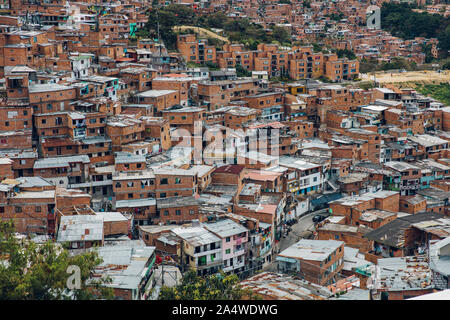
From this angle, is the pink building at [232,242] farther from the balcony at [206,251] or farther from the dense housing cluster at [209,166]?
the balcony at [206,251]

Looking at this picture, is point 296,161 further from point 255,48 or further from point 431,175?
point 255,48

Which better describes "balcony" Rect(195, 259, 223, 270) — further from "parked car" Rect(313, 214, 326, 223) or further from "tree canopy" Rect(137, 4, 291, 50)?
"tree canopy" Rect(137, 4, 291, 50)

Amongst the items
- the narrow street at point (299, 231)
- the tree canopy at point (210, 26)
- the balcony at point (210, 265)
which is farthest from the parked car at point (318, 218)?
the tree canopy at point (210, 26)

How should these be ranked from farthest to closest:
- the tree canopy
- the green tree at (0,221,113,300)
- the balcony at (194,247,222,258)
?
1. the tree canopy
2. the balcony at (194,247,222,258)
3. the green tree at (0,221,113,300)

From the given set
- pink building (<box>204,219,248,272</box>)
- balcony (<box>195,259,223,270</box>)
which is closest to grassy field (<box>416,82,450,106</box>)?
pink building (<box>204,219,248,272</box>)

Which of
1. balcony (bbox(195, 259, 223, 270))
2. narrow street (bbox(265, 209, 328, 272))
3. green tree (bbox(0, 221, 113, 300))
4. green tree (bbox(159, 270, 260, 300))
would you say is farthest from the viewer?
narrow street (bbox(265, 209, 328, 272))

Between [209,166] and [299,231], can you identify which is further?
[209,166]

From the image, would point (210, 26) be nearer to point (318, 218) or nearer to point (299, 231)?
point (318, 218)

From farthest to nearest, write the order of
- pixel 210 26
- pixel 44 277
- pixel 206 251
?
pixel 210 26
pixel 206 251
pixel 44 277

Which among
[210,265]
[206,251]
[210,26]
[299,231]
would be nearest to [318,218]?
[299,231]
